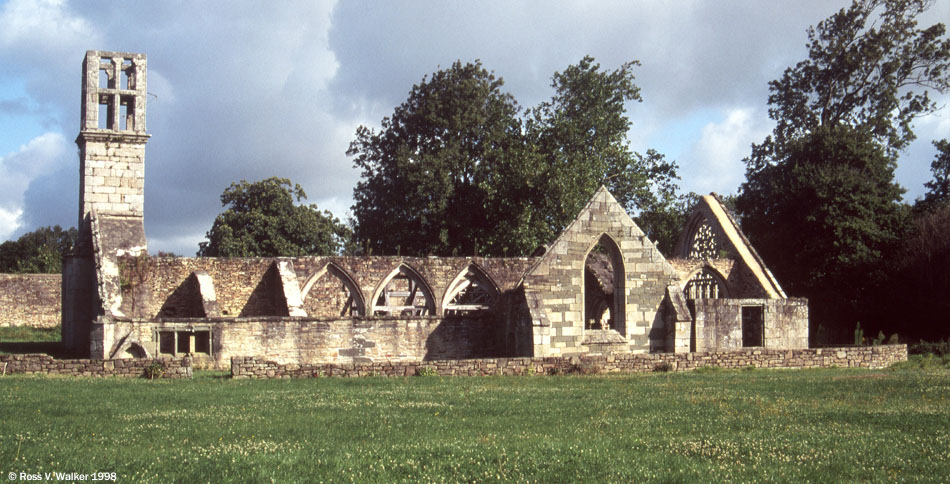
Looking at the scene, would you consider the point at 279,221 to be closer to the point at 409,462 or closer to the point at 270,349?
the point at 270,349

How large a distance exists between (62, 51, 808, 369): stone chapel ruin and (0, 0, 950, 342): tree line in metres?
7.10

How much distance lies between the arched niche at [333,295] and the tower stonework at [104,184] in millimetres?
5134

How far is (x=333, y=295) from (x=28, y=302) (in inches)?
724

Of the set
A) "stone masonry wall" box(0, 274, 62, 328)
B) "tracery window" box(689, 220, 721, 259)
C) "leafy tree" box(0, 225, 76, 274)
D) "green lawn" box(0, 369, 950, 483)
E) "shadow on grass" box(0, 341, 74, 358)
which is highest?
"leafy tree" box(0, 225, 76, 274)

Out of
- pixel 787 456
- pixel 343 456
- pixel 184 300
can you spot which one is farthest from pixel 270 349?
pixel 787 456

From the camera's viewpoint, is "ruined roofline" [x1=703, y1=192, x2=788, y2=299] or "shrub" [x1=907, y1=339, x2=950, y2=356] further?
Answer: "ruined roofline" [x1=703, y1=192, x2=788, y2=299]

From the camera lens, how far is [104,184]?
26453 mm

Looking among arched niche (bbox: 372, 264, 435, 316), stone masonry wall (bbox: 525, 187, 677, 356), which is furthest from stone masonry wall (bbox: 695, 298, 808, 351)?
arched niche (bbox: 372, 264, 435, 316)

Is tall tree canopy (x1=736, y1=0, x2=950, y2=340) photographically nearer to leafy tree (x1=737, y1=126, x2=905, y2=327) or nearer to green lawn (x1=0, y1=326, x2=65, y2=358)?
leafy tree (x1=737, y1=126, x2=905, y2=327)

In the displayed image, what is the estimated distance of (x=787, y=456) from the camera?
8922mm

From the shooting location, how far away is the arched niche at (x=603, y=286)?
22.9 meters

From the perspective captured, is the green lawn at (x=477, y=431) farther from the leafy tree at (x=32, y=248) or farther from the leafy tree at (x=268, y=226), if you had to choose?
the leafy tree at (x=32, y=248)

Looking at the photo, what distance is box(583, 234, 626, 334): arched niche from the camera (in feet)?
75.0

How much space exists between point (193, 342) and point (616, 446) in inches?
576
